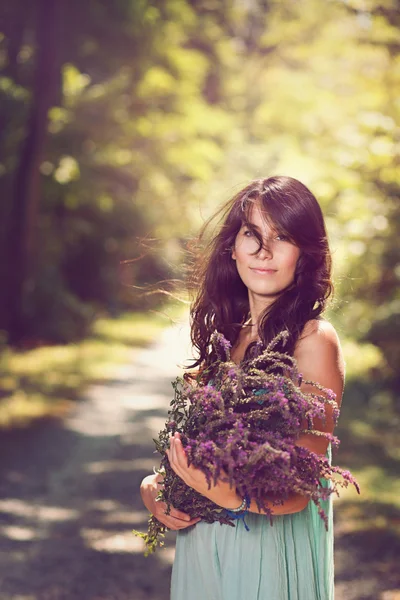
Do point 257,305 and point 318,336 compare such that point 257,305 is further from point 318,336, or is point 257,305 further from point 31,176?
point 31,176

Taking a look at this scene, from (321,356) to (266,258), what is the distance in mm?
384

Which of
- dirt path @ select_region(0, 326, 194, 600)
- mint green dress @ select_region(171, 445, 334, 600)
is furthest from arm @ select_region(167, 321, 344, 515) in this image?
dirt path @ select_region(0, 326, 194, 600)

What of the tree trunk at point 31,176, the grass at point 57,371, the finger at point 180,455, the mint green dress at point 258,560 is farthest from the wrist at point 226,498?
the tree trunk at point 31,176

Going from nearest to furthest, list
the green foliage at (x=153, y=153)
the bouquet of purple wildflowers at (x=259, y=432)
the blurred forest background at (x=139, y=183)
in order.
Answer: the bouquet of purple wildflowers at (x=259, y=432) < the blurred forest background at (x=139, y=183) < the green foliage at (x=153, y=153)

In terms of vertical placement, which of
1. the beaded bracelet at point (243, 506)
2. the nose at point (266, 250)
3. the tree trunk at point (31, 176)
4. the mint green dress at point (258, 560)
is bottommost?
the mint green dress at point (258, 560)

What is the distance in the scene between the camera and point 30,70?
1673 cm

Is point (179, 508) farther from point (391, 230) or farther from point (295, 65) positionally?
point (295, 65)

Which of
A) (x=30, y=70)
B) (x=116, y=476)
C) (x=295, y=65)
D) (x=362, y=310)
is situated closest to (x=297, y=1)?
(x=295, y=65)

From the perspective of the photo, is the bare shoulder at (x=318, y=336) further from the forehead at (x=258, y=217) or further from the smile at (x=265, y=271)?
Result: the forehead at (x=258, y=217)

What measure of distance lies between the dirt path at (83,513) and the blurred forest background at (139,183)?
95 centimetres

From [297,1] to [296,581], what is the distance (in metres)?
34.7

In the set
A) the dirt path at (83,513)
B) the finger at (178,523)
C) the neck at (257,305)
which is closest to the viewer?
the finger at (178,523)

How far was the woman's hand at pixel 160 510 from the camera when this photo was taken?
2482 millimetres

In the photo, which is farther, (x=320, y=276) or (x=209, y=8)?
(x=209, y=8)
